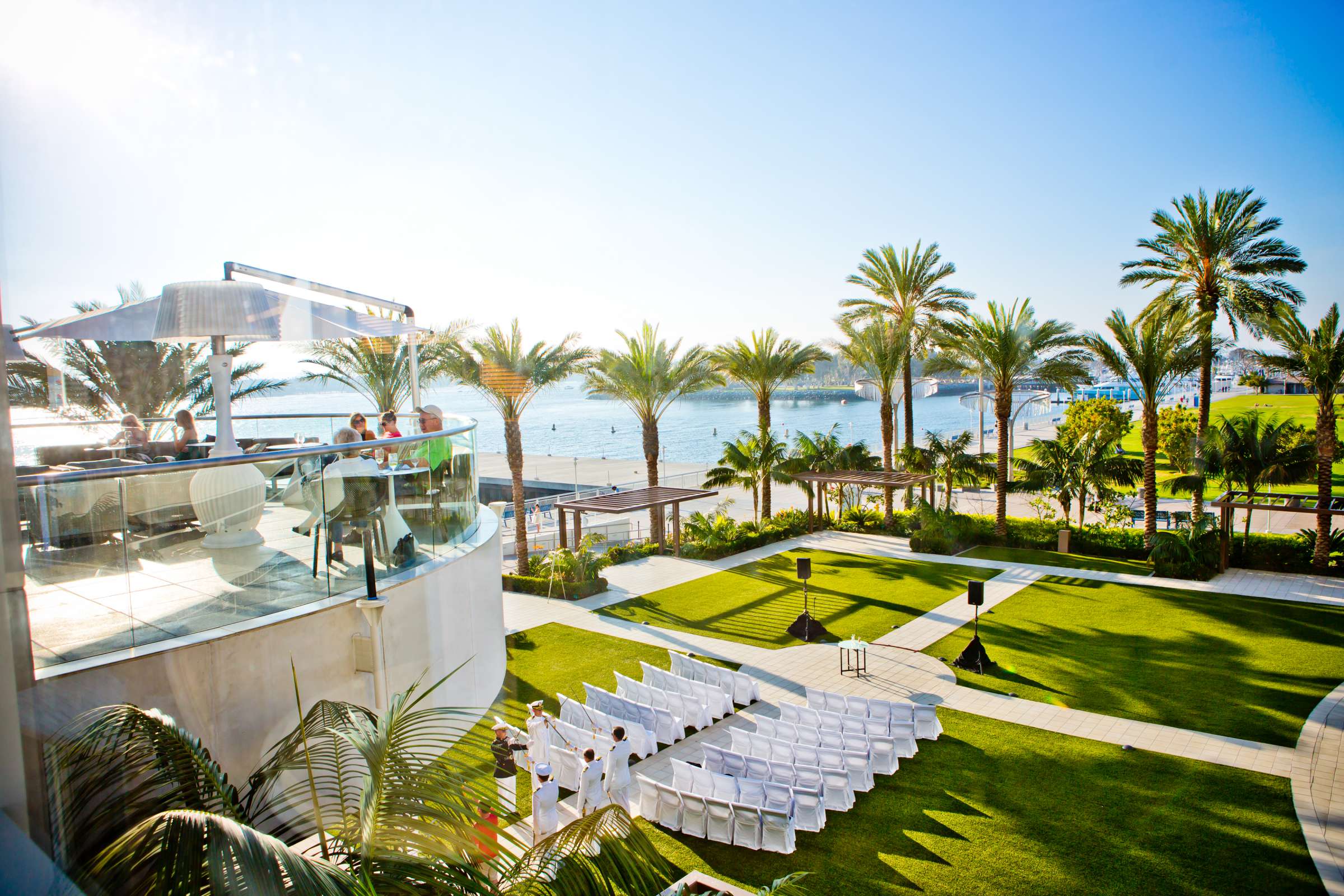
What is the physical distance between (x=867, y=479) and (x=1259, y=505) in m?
10.7

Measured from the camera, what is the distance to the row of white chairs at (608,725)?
37.4 feet

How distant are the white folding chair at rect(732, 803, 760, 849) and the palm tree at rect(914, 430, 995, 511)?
70.1 feet

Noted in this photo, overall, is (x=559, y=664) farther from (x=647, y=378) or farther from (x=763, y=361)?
(x=763, y=361)

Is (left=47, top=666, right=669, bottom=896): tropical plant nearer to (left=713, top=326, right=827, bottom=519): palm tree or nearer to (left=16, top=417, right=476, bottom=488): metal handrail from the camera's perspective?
(left=16, top=417, right=476, bottom=488): metal handrail

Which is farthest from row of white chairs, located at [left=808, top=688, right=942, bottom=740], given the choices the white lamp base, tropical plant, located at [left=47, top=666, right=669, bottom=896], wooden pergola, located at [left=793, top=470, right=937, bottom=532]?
wooden pergola, located at [left=793, top=470, right=937, bottom=532]

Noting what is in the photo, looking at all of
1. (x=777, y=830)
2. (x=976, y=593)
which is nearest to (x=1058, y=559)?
(x=976, y=593)

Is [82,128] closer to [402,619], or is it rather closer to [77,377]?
[402,619]

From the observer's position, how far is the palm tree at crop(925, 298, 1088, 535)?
87.5 feet

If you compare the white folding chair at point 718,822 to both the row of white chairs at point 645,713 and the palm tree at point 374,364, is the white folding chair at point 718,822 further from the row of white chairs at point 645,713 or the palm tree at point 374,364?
the palm tree at point 374,364

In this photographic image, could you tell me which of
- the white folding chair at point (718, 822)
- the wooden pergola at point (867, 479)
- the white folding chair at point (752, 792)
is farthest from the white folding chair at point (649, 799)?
the wooden pergola at point (867, 479)

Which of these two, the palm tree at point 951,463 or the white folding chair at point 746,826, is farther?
the palm tree at point 951,463

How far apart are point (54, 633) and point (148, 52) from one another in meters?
3.01

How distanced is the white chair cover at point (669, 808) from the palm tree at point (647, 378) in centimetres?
1750

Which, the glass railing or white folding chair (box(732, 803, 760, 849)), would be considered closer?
the glass railing
